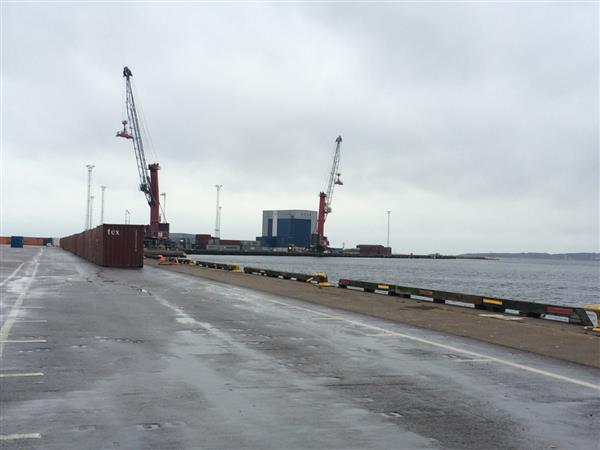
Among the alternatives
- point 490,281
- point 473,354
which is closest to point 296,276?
point 473,354

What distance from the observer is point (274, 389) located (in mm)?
8445

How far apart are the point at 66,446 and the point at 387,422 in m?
3.61

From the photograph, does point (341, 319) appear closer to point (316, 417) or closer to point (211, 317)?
point (211, 317)

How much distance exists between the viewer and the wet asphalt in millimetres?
6305

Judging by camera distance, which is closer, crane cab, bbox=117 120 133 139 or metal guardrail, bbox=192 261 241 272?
metal guardrail, bbox=192 261 241 272

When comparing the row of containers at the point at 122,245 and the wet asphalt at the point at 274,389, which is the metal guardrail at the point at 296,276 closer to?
the row of containers at the point at 122,245

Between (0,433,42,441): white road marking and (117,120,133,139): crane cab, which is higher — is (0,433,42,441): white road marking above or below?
below

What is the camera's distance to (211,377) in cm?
914

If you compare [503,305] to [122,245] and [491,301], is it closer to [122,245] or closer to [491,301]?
[491,301]

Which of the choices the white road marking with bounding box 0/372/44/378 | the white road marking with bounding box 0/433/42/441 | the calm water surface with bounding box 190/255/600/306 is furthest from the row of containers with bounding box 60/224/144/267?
the white road marking with bounding box 0/433/42/441

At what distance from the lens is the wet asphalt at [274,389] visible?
20.7 ft

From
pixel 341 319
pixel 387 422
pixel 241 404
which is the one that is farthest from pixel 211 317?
pixel 387 422

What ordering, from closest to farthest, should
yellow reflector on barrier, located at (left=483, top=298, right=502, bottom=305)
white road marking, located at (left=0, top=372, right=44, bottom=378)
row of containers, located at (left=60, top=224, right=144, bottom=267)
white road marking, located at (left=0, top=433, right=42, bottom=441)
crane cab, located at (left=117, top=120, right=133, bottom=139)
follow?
1. white road marking, located at (left=0, top=433, right=42, bottom=441)
2. white road marking, located at (left=0, top=372, right=44, bottom=378)
3. yellow reflector on barrier, located at (left=483, top=298, right=502, bottom=305)
4. row of containers, located at (left=60, top=224, right=144, bottom=267)
5. crane cab, located at (left=117, top=120, right=133, bottom=139)

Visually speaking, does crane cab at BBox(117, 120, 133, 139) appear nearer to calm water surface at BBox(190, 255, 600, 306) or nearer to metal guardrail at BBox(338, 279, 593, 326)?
calm water surface at BBox(190, 255, 600, 306)
